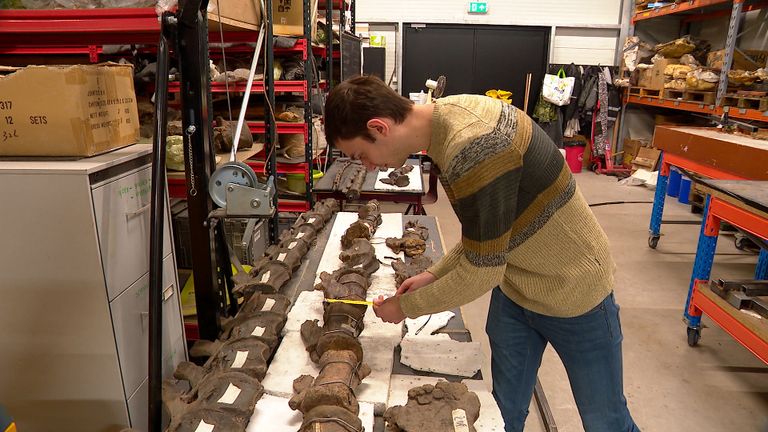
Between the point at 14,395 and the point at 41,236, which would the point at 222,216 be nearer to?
the point at 41,236

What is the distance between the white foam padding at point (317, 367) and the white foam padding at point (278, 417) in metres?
0.04

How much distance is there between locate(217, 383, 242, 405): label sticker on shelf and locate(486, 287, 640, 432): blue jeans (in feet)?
2.90

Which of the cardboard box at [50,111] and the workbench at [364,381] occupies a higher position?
the cardboard box at [50,111]

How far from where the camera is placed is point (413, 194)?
3.67 m

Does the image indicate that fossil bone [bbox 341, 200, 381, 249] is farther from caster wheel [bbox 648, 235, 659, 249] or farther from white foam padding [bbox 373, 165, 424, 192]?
caster wheel [bbox 648, 235, 659, 249]

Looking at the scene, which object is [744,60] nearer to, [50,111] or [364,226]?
[364,226]

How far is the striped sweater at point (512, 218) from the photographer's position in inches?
48.2

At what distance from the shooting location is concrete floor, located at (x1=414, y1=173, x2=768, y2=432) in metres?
2.55

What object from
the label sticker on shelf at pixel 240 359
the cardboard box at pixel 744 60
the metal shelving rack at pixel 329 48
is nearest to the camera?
the label sticker on shelf at pixel 240 359

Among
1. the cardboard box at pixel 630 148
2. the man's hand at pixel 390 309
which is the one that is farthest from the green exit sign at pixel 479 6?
the man's hand at pixel 390 309

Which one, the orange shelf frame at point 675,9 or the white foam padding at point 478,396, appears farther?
the orange shelf frame at point 675,9

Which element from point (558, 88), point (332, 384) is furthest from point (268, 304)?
point (558, 88)

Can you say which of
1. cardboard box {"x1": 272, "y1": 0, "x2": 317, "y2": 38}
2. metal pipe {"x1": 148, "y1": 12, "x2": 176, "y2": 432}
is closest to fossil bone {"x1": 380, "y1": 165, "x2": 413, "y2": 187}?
cardboard box {"x1": 272, "y1": 0, "x2": 317, "y2": 38}

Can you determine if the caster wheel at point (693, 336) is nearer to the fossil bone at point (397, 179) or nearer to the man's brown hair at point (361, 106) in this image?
the fossil bone at point (397, 179)
